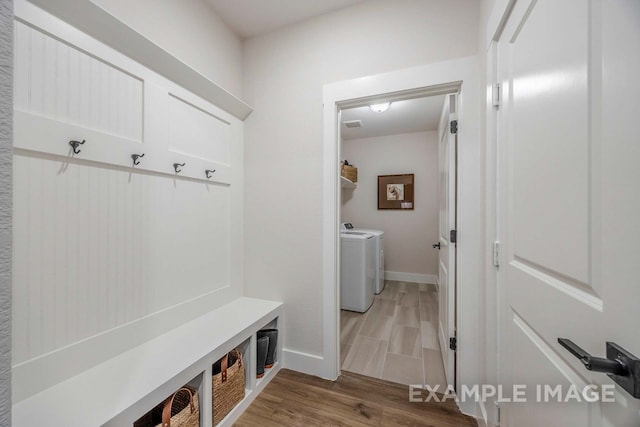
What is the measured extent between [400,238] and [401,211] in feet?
1.51

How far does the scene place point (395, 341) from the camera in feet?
7.43

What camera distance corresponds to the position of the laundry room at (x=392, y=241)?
2090 mm

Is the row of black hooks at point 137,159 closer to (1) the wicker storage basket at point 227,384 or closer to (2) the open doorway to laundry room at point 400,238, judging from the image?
(2) the open doorway to laundry room at point 400,238

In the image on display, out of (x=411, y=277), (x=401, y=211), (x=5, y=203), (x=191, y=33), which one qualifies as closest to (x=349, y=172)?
(x=401, y=211)

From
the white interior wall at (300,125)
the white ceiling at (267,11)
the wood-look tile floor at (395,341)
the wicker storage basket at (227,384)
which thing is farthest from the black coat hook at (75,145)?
the wood-look tile floor at (395,341)

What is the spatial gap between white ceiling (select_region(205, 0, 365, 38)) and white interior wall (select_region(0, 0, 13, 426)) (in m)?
1.63

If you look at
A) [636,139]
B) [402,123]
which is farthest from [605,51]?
[402,123]

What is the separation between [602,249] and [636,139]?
0.24 metres

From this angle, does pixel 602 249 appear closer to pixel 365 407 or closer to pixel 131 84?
pixel 365 407

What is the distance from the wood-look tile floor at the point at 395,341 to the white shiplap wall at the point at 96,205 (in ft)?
4.28

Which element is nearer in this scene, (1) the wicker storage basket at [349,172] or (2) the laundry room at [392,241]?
(2) the laundry room at [392,241]

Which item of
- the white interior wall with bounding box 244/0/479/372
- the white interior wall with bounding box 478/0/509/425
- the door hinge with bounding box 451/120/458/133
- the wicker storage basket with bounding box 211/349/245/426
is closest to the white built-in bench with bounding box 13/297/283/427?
the wicker storage basket with bounding box 211/349/245/426

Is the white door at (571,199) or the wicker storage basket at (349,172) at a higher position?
the wicker storage basket at (349,172)

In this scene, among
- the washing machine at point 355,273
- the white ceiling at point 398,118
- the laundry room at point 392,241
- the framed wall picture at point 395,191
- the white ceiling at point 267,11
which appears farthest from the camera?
the framed wall picture at point 395,191
